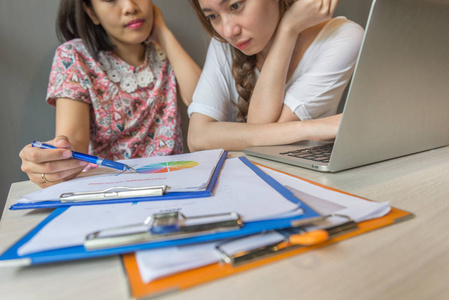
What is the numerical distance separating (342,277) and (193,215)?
15 centimetres

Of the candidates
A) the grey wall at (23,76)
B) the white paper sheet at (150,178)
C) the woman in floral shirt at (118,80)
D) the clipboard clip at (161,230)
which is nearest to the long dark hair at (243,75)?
the woman in floral shirt at (118,80)

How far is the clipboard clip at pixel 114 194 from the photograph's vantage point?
0.38m

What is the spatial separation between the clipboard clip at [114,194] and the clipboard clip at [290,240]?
0.15 meters

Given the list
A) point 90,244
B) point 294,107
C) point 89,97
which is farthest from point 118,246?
point 89,97

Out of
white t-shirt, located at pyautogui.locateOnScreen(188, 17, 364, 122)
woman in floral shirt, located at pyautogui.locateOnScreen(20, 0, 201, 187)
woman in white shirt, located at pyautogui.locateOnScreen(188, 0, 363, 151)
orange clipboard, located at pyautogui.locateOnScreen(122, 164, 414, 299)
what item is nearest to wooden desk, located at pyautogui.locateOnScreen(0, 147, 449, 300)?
orange clipboard, located at pyautogui.locateOnScreen(122, 164, 414, 299)

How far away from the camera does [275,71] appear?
0.98m

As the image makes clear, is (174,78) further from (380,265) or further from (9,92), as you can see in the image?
(380,265)

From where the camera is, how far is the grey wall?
113 cm

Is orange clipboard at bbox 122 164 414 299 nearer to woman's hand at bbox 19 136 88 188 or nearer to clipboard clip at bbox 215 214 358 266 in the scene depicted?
clipboard clip at bbox 215 214 358 266

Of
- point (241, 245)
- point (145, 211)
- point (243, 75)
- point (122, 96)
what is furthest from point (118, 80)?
point (241, 245)

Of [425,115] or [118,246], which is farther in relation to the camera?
[425,115]

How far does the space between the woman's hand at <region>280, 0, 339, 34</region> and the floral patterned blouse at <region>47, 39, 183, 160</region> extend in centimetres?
61

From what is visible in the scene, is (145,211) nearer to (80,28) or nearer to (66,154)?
(66,154)

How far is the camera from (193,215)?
300 mm
